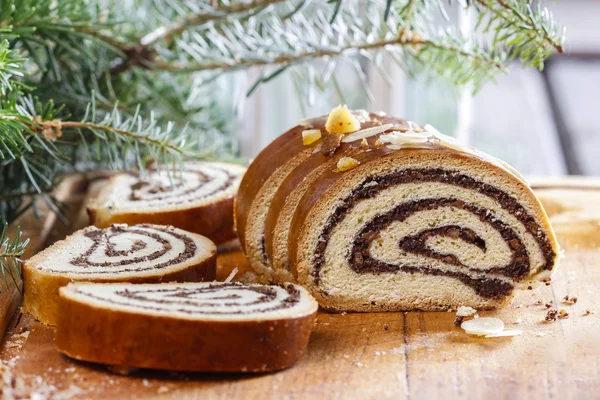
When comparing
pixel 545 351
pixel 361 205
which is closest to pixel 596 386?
pixel 545 351

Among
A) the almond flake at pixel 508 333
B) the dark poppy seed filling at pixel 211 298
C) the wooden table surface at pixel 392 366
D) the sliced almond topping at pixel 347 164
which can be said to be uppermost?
the sliced almond topping at pixel 347 164

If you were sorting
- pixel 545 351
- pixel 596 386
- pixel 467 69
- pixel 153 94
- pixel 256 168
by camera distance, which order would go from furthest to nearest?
1. pixel 153 94
2. pixel 467 69
3. pixel 256 168
4. pixel 545 351
5. pixel 596 386

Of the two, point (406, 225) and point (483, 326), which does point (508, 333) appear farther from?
point (406, 225)

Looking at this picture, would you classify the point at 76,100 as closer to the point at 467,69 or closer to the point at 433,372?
the point at 467,69

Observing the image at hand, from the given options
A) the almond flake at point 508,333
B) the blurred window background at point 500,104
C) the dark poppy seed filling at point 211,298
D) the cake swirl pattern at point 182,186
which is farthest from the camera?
the blurred window background at point 500,104

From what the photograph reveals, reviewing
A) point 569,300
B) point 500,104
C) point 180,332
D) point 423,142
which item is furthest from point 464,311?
point 500,104

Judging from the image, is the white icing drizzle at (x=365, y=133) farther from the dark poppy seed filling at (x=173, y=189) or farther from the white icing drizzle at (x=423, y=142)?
the dark poppy seed filling at (x=173, y=189)

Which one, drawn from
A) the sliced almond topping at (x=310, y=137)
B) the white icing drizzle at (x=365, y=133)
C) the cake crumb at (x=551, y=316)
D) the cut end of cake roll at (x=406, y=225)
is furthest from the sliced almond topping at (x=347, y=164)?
the cake crumb at (x=551, y=316)

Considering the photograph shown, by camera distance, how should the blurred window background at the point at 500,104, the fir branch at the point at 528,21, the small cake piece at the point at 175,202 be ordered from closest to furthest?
the fir branch at the point at 528,21 < the small cake piece at the point at 175,202 < the blurred window background at the point at 500,104
